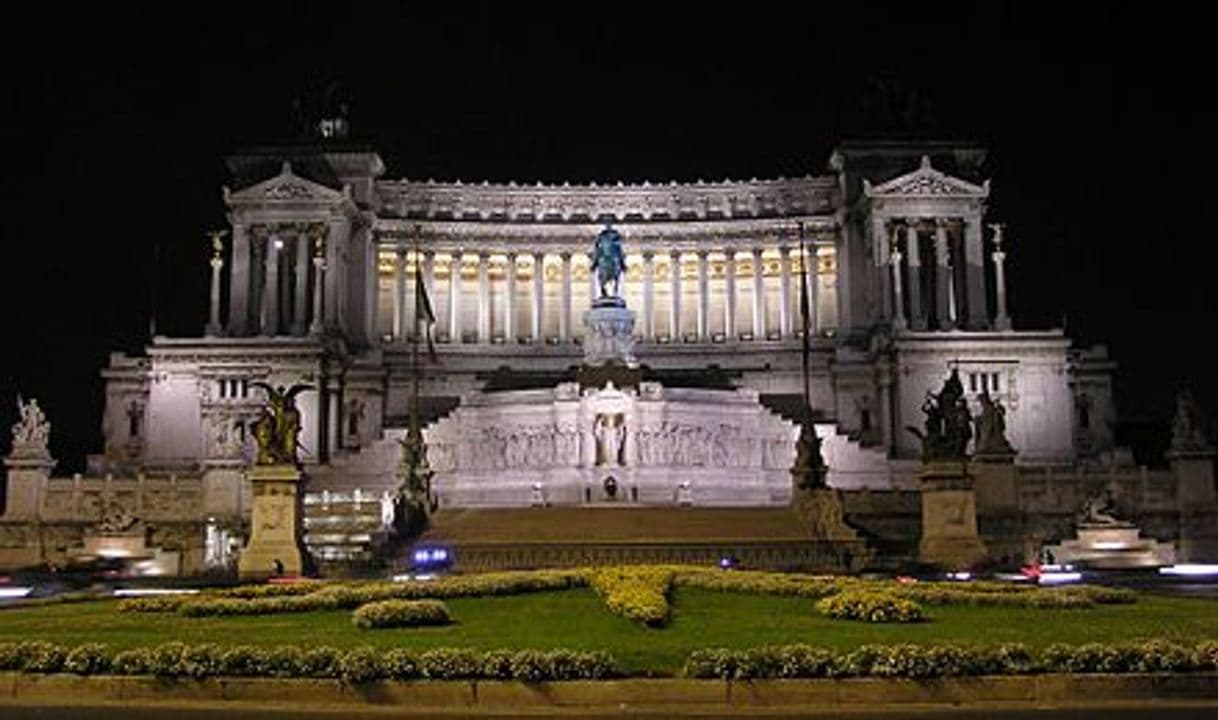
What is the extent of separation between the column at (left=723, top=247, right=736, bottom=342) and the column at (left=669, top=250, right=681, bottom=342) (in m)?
4.03

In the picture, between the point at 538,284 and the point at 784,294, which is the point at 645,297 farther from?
the point at 784,294

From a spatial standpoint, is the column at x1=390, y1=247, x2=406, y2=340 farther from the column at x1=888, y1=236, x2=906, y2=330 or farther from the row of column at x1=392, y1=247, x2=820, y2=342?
the column at x1=888, y1=236, x2=906, y2=330

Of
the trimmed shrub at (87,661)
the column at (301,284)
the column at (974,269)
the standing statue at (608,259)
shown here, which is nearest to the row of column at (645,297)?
the column at (301,284)

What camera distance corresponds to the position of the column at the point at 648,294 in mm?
123875

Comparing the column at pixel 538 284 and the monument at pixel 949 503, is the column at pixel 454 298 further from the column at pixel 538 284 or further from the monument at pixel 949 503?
the monument at pixel 949 503

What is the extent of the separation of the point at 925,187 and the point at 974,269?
→ 7.77m

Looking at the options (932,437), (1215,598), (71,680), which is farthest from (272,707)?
(932,437)

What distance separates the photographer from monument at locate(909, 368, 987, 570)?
47125 mm

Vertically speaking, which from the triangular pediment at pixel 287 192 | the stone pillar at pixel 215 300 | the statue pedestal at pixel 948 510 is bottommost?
the statue pedestal at pixel 948 510

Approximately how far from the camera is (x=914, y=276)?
112m

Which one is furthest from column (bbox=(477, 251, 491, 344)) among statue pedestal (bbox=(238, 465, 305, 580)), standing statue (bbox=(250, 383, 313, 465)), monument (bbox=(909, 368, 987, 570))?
monument (bbox=(909, 368, 987, 570))

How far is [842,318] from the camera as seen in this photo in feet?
387

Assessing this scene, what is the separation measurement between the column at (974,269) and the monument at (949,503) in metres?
66.8

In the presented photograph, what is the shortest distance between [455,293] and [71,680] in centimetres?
10177
